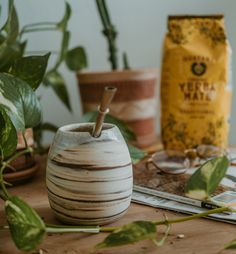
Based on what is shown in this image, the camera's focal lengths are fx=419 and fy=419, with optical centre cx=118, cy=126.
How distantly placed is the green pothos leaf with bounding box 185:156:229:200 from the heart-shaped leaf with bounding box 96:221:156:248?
0.10 meters

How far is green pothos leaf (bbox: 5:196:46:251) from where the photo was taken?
401 millimetres

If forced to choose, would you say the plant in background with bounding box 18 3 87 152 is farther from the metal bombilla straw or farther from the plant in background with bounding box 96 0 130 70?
the metal bombilla straw

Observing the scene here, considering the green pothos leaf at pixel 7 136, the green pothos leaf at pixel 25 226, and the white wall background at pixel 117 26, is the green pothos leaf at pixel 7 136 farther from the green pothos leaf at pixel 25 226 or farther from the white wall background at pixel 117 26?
the white wall background at pixel 117 26

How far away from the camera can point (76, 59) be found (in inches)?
37.9

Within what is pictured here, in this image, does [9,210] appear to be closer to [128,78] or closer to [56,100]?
[128,78]

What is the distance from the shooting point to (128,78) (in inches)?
34.7

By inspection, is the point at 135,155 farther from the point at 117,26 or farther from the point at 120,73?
the point at 117,26

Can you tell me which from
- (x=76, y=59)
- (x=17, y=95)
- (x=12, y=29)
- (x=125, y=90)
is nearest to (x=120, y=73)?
(x=125, y=90)

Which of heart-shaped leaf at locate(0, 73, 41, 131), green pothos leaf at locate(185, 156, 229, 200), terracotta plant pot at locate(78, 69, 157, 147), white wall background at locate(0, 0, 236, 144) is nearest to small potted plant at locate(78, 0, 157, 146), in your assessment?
terracotta plant pot at locate(78, 69, 157, 147)

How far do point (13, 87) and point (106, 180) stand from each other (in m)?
0.18

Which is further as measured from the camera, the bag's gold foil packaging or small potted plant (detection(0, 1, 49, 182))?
the bag's gold foil packaging

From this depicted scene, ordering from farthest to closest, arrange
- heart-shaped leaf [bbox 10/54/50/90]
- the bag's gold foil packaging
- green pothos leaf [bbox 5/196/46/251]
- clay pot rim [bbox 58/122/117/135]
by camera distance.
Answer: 1. the bag's gold foil packaging
2. heart-shaped leaf [bbox 10/54/50/90]
3. clay pot rim [bbox 58/122/117/135]
4. green pothos leaf [bbox 5/196/46/251]

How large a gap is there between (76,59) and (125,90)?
15cm

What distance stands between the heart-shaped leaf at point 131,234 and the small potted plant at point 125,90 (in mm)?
498
